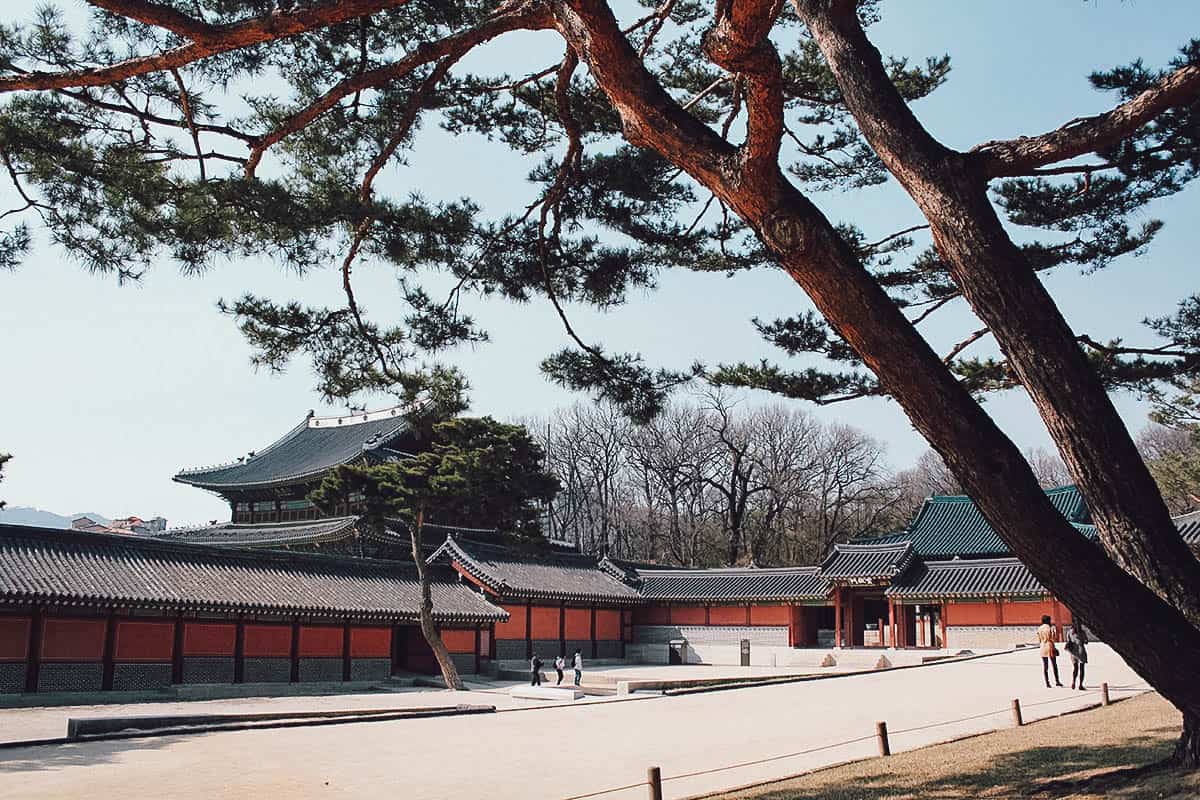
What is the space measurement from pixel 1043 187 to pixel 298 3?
618 cm

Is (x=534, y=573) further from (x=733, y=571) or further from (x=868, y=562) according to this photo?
(x=868, y=562)

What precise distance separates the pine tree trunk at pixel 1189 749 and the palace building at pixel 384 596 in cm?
835

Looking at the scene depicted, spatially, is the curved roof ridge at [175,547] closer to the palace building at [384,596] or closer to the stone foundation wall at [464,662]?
the palace building at [384,596]

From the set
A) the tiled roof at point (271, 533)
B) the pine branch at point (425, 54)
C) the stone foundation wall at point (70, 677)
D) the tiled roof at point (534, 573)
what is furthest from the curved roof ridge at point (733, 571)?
the pine branch at point (425, 54)

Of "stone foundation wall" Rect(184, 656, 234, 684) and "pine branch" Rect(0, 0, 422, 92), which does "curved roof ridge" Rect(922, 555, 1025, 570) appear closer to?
"stone foundation wall" Rect(184, 656, 234, 684)

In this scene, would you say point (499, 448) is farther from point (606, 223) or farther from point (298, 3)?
point (298, 3)

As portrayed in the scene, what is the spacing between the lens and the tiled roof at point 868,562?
97.7 ft

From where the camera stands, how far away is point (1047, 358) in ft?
14.1

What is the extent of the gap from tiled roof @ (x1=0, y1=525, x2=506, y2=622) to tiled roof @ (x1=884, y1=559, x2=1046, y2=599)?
41.6 ft

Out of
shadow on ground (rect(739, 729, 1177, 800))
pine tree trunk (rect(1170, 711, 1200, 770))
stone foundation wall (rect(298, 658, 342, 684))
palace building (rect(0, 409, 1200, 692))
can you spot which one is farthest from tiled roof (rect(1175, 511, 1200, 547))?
pine tree trunk (rect(1170, 711, 1200, 770))

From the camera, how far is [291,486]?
115ft

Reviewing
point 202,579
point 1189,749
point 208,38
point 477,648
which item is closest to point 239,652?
point 202,579

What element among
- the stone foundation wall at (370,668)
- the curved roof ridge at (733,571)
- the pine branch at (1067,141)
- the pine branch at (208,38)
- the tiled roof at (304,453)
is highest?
the tiled roof at (304,453)

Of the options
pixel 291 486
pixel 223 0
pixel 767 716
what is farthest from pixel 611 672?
pixel 223 0
